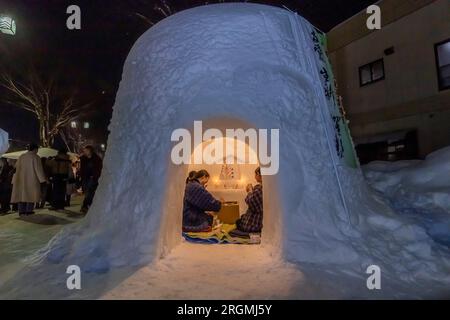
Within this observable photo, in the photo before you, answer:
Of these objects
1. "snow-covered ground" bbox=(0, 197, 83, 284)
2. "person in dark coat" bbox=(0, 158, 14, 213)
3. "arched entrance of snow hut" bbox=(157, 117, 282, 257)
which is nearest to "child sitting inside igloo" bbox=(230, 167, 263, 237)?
"arched entrance of snow hut" bbox=(157, 117, 282, 257)

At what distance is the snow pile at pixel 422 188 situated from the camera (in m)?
4.50

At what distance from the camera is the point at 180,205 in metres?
5.21

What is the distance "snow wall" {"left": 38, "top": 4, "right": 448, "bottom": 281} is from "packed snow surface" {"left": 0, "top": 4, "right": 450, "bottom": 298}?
0.02m

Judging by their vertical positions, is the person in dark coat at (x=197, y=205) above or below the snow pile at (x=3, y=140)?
below

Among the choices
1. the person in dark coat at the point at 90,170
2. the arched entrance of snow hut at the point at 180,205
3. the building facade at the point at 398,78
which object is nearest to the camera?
the arched entrance of snow hut at the point at 180,205

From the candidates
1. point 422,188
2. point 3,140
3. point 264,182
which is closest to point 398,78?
point 422,188

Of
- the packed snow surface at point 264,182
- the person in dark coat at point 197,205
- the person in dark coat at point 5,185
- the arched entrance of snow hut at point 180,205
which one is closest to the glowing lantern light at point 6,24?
the person in dark coat at point 5,185

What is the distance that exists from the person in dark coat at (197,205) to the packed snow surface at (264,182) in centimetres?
65

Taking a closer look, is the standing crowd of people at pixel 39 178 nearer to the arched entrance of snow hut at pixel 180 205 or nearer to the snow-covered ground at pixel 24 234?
the snow-covered ground at pixel 24 234

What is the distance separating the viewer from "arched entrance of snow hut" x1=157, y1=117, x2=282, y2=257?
4.36 m

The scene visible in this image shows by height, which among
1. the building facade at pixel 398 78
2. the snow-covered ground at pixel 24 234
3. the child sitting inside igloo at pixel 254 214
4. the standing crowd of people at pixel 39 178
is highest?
the building facade at pixel 398 78

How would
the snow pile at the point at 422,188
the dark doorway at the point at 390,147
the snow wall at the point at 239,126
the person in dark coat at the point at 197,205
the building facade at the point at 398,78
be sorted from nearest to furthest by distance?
the snow wall at the point at 239,126
the snow pile at the point at 422,188
the person in dark coat at the point at 197,205
the building facade at the point at 398,78
the dark doorway at the point at 390,147

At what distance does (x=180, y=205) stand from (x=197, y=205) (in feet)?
2.07

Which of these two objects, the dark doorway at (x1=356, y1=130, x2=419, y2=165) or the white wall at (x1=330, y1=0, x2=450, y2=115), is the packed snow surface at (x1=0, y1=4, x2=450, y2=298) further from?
the white wall at (x1=330, y1=0, x2=450, y2=115)
